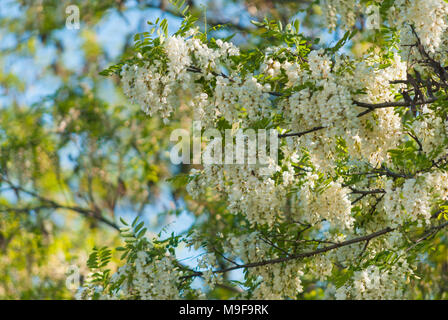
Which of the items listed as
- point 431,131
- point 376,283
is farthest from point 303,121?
point 376,283

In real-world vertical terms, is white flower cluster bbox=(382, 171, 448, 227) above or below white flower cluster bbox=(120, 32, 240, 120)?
below

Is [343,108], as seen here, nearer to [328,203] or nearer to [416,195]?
[416,195]

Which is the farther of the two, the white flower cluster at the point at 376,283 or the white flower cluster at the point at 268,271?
the white flower cluster at the point at 268,271

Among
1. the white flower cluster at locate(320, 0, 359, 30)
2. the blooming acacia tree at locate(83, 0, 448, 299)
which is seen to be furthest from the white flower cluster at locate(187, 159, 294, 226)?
the white flower cluster at locate(320, 0, 359, 30)

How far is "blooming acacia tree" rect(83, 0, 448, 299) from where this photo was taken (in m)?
3.66

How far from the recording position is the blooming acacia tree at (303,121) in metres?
3.66

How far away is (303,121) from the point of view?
12.3ft

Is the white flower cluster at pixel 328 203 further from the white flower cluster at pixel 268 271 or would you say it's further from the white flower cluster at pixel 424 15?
the white flower cluster at pixel 424 15

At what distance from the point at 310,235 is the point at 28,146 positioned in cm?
621

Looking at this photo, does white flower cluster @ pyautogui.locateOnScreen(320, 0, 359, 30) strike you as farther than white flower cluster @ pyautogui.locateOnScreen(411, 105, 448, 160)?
No

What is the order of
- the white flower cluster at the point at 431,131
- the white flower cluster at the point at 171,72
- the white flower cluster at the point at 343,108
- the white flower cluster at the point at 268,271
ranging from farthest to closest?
the white flower cluster at the point at 268,271, the white flower cluster at the point at 431,131, the white flower cluster at the point at 171,72, the white flower cluster at the point at 343,108

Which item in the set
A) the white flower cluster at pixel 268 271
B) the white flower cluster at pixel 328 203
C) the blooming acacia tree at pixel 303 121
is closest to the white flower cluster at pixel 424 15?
the blooming acacia tree at pixel 303 121

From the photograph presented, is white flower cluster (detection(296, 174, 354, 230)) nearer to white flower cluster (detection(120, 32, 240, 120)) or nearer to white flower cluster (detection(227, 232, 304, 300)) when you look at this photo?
white flower cluster (detection(227, 232, 304, 300))

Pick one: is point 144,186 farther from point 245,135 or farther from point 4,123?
point 245,135
